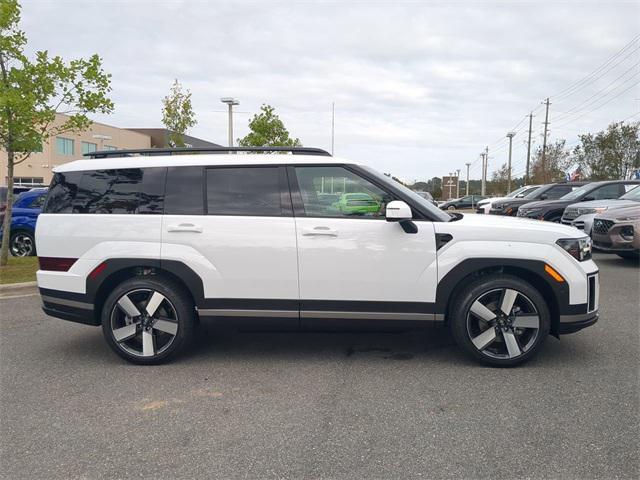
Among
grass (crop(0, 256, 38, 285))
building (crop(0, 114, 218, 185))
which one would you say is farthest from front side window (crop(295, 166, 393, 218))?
building (crop(0, 114, 218, 185))

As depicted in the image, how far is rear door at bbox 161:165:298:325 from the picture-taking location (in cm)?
427

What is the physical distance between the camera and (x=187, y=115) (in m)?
23.7

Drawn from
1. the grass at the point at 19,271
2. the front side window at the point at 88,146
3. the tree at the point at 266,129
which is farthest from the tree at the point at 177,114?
the front side window at the point at 88,146

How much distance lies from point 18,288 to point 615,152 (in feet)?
132

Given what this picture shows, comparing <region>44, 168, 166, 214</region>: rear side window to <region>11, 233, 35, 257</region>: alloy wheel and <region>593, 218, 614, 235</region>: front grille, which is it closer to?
<region>11, 233, 35, 257</region>: alloy wheel

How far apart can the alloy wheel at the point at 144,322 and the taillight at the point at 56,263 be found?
1.91ft

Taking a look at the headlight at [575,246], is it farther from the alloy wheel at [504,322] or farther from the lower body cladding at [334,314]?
the alloy wheel at [504,322]

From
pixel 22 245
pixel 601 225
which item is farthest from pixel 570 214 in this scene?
pixel 22 245

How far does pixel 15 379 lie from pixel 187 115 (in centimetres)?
2102

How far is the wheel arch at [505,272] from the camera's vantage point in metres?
4.16

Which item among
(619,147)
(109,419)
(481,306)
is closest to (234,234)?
(109,419)

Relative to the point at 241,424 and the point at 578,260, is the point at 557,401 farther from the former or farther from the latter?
the point at 241,424

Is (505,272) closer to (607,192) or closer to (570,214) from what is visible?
(570,214)

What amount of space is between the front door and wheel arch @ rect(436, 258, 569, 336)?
0.11 m
